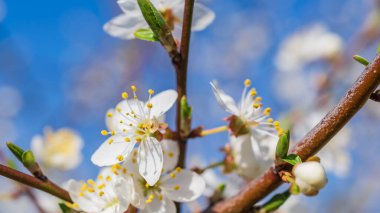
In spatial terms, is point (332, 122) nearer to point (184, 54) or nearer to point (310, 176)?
point (310, 176)

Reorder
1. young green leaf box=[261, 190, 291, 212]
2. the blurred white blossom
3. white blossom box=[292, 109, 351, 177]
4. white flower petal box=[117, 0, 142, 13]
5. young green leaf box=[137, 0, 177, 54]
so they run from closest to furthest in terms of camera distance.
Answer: young green leaf box=[137, 0, 177, 54] → young green leaf box=[261, 190, 291, 212] → white flower petal box=[117, 0, 142, 13] → white blossom box=[292, 109, 351, 177] → the blurred white blossom

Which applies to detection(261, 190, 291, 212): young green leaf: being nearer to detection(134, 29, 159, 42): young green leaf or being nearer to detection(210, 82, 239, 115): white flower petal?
detection(210, 82, 239, 115): white flower petal

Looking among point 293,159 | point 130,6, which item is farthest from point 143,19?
point 293,159

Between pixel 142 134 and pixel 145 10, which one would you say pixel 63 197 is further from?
pixel 145 10

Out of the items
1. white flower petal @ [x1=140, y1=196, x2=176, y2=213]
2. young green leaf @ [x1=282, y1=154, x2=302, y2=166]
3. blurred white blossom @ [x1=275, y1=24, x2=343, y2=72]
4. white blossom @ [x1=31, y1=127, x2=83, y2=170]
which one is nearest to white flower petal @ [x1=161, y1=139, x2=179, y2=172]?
white flower petal @ [x1=140, y1=196, x2=176, y2=213]

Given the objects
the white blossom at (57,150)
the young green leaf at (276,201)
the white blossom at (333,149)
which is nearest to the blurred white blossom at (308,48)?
the white blossom at (333,149)

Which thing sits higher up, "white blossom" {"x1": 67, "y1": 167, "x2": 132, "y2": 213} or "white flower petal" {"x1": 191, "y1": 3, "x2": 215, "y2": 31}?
"white flower petal" {"x1": 191, "y1": 3, "x2": 215, "y2": 31}
